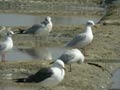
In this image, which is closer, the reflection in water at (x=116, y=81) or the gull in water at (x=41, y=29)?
the reflection in water at (x=116, y=81)

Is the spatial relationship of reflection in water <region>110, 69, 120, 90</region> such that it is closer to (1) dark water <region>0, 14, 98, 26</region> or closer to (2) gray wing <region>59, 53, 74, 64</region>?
(2) gray wing <region>59, 53, 74, 64</region>

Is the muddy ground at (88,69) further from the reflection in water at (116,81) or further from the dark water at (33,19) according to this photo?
the dark water at (33,19)

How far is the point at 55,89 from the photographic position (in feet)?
44.1

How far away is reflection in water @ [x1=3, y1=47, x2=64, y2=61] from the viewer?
18.1 m

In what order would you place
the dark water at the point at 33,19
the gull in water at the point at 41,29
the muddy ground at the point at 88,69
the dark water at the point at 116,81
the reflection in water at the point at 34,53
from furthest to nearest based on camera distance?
the dark water at the point at 33,19, the gull in water at the point at 41,29, the reflection in water at the point at 34,53, the dark water at the point at 116,81, the muddy ground at the point at 88,69

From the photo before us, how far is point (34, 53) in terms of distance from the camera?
19234 mm

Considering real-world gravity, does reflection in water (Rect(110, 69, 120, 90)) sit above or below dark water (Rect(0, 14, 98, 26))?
above

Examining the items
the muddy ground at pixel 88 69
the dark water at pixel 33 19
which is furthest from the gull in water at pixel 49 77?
the dark water at pixel 33 19

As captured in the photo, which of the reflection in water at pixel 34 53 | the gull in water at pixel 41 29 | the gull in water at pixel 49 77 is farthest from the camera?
the gull in water at pixel 41 29

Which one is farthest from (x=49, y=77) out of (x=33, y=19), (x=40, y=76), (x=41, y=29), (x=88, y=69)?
(x=33, y=19)

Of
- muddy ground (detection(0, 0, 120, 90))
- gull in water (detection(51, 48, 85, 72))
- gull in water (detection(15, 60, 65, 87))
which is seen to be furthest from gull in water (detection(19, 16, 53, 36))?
gull in water (detection(15, 60, 65, 87))

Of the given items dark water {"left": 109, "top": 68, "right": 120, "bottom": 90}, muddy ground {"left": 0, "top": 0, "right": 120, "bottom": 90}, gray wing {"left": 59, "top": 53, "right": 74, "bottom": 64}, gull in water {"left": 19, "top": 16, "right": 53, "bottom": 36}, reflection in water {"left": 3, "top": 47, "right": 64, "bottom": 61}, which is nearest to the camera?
muddy ground {"left": 0, "top": 0, "right": 120, "bottom": 90}

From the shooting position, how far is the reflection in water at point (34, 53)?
18.1 metres

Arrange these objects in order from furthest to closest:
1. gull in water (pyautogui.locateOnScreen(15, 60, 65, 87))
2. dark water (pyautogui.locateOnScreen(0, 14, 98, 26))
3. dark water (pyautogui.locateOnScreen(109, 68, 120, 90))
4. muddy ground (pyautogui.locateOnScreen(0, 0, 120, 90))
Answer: dark water (pyautogui.locateOnScreen(0, 14, 98, 26))
dark water (pyautogui.locateOnScreen(109, 68, 120, 90))
muddy ground (pyautogui.locateOnScreen(0, 0, 120, 90))
gull in water (pyautogui.locateOnScreen(15, 60, 65, 87))
